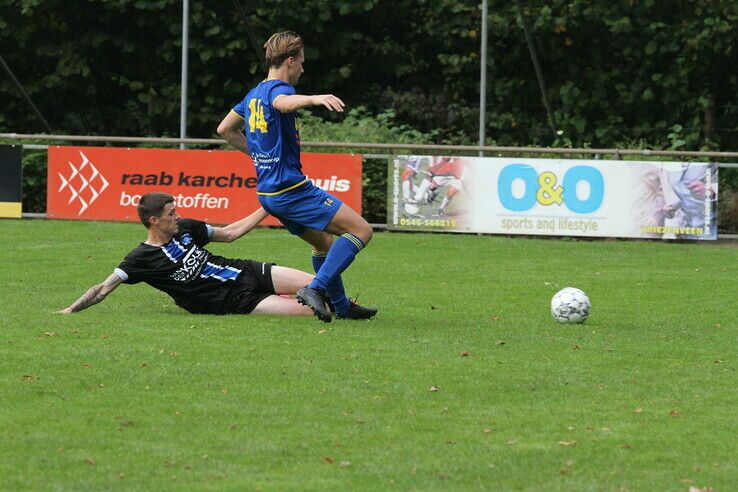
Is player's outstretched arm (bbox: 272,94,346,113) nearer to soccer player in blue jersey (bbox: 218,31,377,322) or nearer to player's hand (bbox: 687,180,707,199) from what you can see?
soccer player in blue jersey (bbox: 218,31,377,322)

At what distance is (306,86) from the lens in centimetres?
2862

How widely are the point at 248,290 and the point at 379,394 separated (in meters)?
3.37

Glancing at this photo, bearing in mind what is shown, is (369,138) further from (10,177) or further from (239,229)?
(239,229)

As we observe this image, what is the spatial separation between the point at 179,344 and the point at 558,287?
532cm

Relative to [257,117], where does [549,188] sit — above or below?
below

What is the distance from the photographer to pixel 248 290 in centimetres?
1047

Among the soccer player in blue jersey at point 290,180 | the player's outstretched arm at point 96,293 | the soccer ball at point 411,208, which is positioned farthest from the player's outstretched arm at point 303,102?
the soccer ball at point 411,208

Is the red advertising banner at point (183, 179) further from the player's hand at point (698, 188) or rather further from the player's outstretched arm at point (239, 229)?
the player's outstretched arm at point (239, 229)

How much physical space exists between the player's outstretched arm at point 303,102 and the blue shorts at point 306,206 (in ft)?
2.18

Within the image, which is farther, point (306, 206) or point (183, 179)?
point (183, 179)

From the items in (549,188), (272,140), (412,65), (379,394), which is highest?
(412,65)

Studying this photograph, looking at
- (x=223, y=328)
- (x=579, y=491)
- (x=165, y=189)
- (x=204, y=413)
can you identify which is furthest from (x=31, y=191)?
(x=579, y=491)

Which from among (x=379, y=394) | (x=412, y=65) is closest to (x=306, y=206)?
(x=379, y=394)

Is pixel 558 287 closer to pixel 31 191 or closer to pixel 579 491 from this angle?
pixel 579 491
